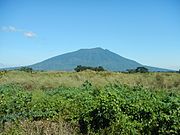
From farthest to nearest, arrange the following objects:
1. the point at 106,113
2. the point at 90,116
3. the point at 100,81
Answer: the point at 100,81 → the point at 90,116 → the point at 106,113

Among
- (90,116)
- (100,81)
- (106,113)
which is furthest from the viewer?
(100,81)

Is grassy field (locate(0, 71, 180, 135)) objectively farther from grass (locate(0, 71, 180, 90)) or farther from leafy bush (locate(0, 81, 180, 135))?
grass (locate(0, 71, 180, 90))

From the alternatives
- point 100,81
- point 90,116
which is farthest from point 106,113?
point 100,81

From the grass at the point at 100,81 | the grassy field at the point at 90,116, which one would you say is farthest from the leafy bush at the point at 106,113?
the grass at the point at 100,81

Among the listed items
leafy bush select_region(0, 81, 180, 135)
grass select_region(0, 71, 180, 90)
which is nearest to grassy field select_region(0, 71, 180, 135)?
leafy bush select_region(0, 81, 180, 135)

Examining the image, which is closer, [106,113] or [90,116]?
[106,113]

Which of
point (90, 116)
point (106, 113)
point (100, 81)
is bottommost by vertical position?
point (90, 116)

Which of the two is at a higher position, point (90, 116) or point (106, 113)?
point (106, 113)

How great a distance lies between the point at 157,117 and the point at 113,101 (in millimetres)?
1125

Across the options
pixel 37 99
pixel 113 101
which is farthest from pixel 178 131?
pixel 37 99

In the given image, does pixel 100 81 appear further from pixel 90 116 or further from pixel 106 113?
pixel 106 113

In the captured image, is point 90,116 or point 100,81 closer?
point 90,116

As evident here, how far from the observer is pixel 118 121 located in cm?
772

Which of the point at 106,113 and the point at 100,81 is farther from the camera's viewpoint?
the point at 100,81
